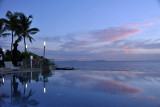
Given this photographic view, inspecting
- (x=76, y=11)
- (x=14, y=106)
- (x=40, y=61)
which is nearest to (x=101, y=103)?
(x=14, y=106)

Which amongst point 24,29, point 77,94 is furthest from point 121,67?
point 77,94

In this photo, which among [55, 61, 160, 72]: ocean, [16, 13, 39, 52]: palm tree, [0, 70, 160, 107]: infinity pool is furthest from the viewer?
[55, 61, 160, 72]: ocean

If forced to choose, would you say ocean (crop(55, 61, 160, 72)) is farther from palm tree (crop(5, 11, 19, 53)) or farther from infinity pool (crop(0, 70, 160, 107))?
infinity pool (crop(0, 70, 160, 107))

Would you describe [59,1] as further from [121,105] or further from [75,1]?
[121,105]

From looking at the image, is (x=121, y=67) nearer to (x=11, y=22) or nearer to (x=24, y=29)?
(x=24, y=29)

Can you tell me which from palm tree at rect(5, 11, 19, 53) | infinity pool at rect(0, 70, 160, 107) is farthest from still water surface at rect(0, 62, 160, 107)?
palm tree at rect(5, 11, 19, 53)

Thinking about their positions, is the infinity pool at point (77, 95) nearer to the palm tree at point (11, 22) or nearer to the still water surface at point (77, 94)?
the still water surface at point (77, 94)

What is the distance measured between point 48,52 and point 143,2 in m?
40.3

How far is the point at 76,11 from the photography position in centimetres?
2492

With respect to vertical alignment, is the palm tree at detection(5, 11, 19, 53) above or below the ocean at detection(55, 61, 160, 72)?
above

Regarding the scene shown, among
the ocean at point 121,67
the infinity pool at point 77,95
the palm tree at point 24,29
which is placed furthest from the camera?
the ocean at point 121,67

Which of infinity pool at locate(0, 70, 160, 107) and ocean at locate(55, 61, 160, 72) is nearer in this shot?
infinity pool at locate(0, 70, 160, 107)

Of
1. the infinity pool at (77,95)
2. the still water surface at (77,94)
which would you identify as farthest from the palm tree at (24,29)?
the infinity pool at (77,95)

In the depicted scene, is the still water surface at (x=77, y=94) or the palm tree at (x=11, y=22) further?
the palm tree at (x=11, y=22)
